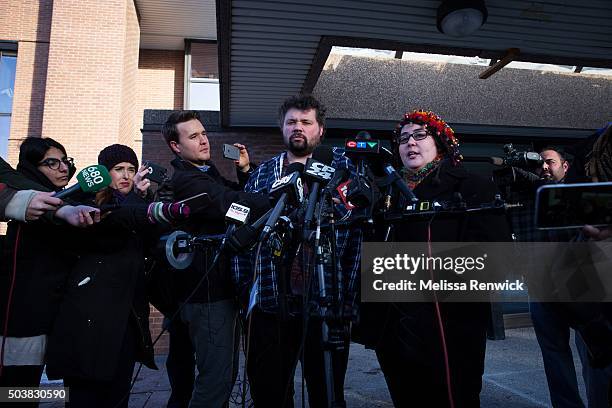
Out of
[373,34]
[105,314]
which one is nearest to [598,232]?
[105,314]

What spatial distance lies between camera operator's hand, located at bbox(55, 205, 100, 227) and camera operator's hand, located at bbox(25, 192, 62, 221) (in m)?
0.08

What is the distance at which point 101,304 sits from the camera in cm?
217

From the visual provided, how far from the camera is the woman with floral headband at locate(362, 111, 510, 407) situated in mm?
1753

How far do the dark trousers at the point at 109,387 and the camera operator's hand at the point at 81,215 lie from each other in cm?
70

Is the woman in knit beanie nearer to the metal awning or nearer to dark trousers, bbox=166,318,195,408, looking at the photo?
dark trousers, bbox=166,318,195,408

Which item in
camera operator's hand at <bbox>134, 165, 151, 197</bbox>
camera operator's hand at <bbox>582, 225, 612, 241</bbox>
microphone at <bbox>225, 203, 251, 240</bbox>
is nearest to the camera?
camera operator's hand at <bbox>582, 225, 612, 241</bbox>

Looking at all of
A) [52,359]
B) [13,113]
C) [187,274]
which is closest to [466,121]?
[187,274]

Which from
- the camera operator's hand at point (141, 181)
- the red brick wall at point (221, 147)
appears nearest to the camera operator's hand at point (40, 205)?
the camera operator's hand at point (141, 181)

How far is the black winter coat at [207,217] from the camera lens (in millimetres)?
2192

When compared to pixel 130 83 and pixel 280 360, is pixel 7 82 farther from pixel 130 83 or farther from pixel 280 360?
pixel 280 360

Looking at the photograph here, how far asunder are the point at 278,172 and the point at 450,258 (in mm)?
1254

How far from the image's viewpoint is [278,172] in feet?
8.66

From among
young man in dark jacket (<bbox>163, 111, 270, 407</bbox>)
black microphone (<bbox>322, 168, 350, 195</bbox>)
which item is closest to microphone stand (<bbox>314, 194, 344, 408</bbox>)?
black microphone (<bbox>322, 168, 350, 195</bbox>)

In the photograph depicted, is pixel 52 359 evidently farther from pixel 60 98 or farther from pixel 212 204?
pixel 60 98
